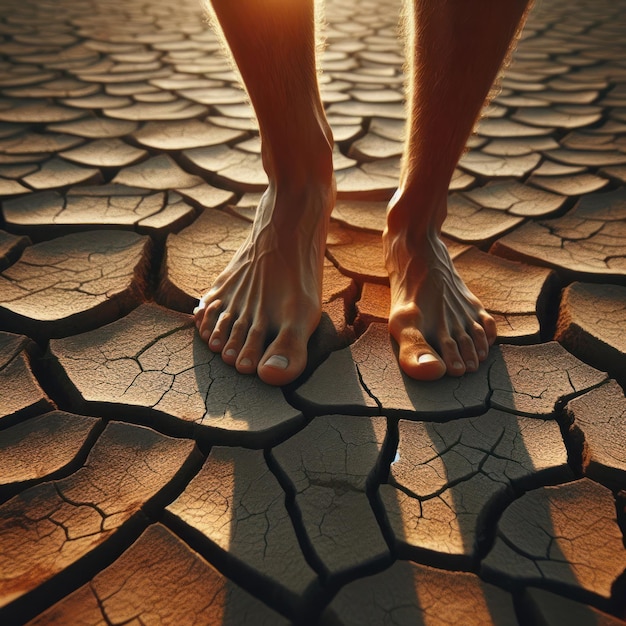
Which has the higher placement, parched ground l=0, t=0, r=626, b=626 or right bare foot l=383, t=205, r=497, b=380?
right bare foot l=383, t=205, r=497, b=380

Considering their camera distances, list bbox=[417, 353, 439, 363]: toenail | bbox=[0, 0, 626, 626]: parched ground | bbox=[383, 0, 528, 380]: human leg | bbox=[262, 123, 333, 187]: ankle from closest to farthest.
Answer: bbox=[0, 0, 626, 626]: parched ground < bbox=[383, 0, 528, 380]: human leg < bbox=[417, 353, 439, 363]: toenail < bbox=[262, 123, 333, 187]: ankle

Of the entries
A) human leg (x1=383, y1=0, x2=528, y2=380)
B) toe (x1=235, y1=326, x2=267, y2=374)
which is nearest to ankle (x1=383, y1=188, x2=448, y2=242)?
human leg (x1=383, y1=0, x2=528, y2=380)

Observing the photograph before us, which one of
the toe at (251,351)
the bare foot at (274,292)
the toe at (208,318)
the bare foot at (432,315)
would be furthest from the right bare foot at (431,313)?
the toe at (208,318)

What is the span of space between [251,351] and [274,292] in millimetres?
154

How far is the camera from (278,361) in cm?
114

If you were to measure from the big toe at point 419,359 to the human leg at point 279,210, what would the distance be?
20cm

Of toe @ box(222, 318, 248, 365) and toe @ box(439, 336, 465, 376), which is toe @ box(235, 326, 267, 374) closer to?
toe @ box(222, 318, 248, 365)

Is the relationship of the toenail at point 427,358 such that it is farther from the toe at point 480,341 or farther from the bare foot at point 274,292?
the bare foot at point 274,292

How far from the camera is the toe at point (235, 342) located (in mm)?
1195

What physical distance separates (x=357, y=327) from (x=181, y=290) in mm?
454

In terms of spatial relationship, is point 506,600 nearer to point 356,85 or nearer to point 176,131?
point 176,131

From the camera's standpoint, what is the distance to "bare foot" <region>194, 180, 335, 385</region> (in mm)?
1173

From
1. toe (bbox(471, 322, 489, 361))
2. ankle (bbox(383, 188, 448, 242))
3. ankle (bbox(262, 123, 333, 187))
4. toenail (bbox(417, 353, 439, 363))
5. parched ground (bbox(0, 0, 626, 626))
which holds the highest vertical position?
ankle (bbox(262, 123, 333, 187))

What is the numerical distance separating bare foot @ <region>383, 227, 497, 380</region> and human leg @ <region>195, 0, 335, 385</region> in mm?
187
